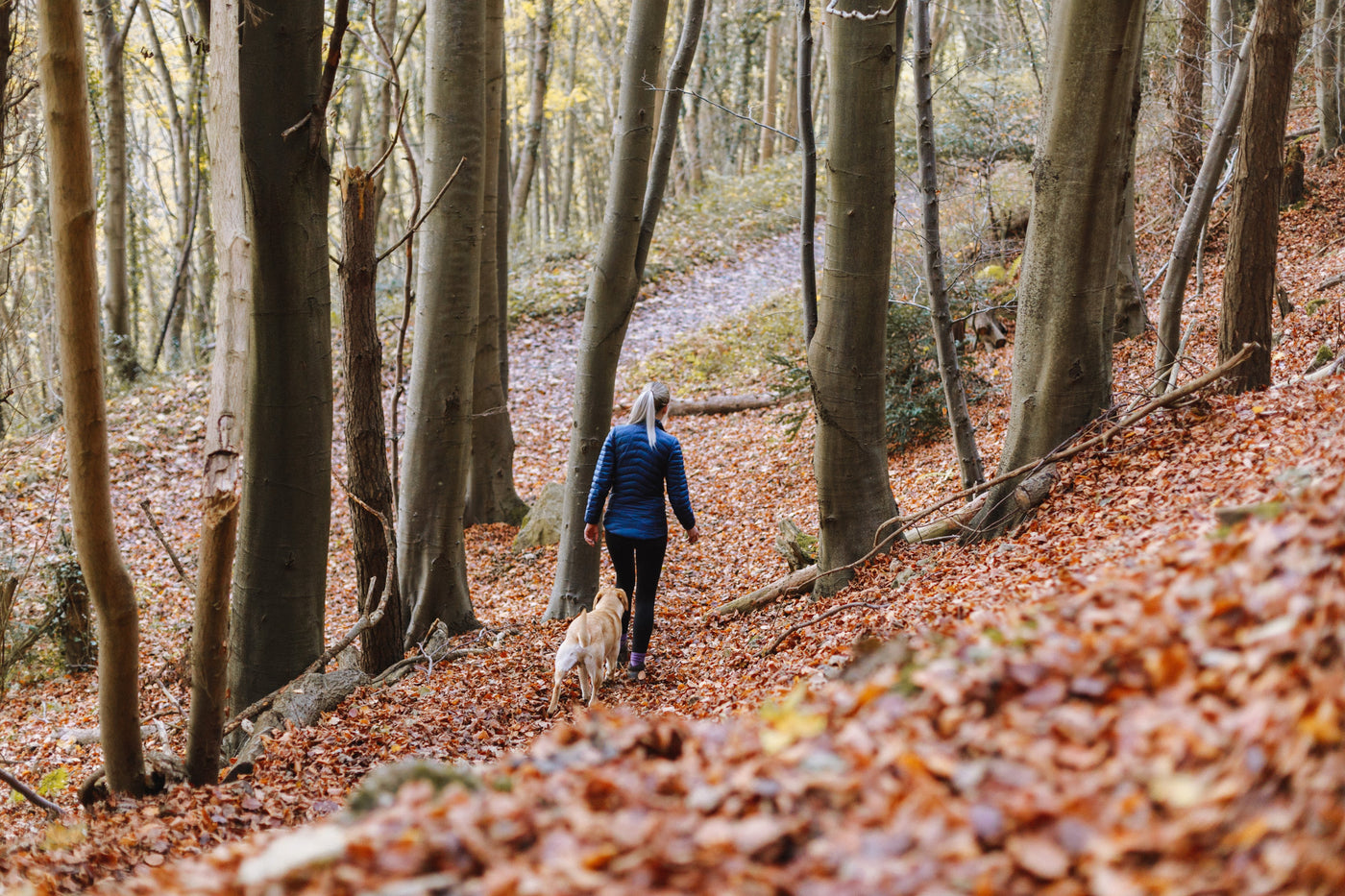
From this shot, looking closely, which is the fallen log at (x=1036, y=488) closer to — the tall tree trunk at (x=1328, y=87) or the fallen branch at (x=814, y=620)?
the fallen branch at (x=814, y=620)

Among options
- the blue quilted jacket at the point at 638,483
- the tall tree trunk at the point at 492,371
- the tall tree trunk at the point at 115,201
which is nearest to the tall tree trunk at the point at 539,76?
the tall tree trunk at the point at 492,371

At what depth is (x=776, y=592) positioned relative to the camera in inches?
278

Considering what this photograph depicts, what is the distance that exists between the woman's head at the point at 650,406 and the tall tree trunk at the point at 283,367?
2.21m

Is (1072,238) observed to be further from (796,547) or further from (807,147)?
(796,547)

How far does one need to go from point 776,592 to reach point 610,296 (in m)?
2.92

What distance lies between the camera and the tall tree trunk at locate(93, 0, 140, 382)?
600 inches

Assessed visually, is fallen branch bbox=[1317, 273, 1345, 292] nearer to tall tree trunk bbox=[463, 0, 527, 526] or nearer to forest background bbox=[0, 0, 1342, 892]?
forest background bbox=[0, 0, 1342, 892]

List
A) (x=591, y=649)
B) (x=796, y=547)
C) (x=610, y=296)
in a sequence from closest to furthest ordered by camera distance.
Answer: (x=591, y=649)
(x=796, y=547)
(x=610, y=296)

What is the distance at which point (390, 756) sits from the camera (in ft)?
16.4

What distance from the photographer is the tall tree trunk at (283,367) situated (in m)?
5.57

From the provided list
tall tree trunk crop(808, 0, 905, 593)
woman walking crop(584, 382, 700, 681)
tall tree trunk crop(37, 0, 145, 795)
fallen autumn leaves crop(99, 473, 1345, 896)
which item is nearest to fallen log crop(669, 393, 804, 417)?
woman walking crop(584, 382, 700, 681)

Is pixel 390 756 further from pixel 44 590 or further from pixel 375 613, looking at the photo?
pixel 44 590

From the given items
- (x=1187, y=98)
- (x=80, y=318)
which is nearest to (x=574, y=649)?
(x=80, y=318)

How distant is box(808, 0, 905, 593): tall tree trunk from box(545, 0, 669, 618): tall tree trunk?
2027 millimetres
